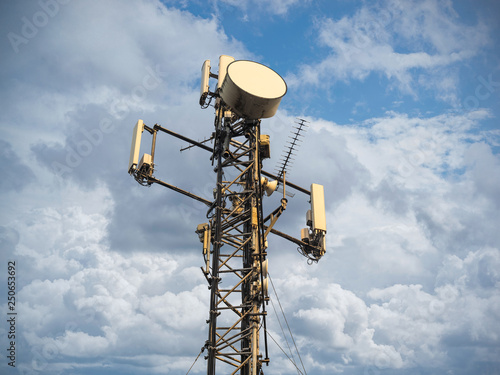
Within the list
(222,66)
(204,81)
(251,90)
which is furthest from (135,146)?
(251,90)

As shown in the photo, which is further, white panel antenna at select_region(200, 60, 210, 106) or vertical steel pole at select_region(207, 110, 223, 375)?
white panel antenna at select_region(200, 60, 210, 106)

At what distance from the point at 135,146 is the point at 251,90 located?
7.23 metres

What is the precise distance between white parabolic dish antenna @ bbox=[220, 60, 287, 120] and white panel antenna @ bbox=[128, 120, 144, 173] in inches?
203

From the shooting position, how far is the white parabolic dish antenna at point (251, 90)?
1008 inches

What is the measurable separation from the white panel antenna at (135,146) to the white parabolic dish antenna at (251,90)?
517 centimetres

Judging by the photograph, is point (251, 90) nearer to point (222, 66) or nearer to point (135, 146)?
point (222, 66)

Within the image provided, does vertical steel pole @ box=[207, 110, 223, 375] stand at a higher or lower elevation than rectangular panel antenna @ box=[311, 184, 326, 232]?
lower

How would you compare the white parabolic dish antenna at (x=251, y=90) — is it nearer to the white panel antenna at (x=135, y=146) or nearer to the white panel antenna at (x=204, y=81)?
the white panel antenna at (x=204, y=81)

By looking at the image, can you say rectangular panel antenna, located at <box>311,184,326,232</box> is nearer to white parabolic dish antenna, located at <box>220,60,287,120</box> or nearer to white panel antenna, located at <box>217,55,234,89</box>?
white parabolic dish antenna, located at <box>220,60,287,120</box>

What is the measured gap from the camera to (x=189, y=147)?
A: 29.7 meters

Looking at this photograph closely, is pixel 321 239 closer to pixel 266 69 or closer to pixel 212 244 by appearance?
pixel 212 244

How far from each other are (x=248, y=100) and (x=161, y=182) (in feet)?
21.5


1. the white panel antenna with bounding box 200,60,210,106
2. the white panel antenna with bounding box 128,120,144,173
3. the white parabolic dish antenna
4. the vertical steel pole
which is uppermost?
the white panel antenna with bounding box 200,60,210,106

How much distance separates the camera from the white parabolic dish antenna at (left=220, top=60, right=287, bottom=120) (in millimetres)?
25609
